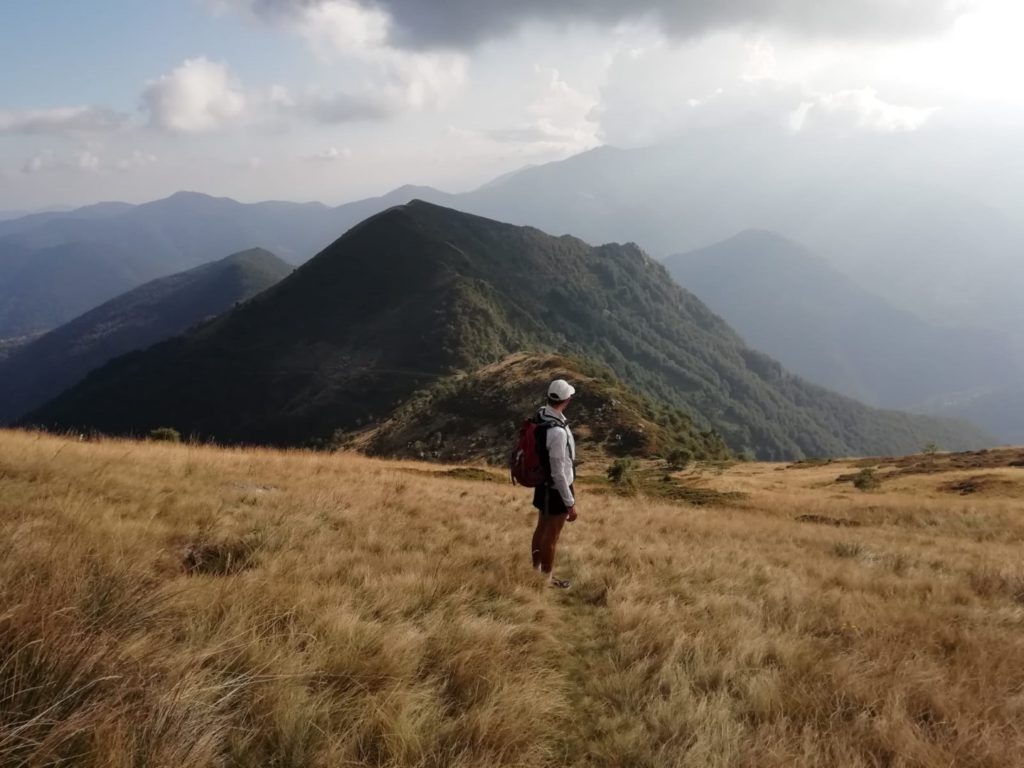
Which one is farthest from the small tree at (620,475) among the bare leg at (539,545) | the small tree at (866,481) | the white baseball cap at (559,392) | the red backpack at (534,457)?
the white baseball cap at (559,392)

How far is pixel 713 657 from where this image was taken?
4770mm

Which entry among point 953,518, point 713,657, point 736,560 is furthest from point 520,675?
point 953,518

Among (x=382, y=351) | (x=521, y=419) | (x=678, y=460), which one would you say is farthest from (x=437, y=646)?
(x=382, y=351)

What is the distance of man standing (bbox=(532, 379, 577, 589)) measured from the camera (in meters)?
6.97

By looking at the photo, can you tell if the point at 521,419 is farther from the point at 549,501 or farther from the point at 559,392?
the point at 559,392

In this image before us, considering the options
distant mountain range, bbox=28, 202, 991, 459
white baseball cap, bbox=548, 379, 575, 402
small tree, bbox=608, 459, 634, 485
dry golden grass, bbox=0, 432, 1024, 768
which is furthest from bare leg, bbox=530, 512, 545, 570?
distant mountain range, bbox=28, 202, 991, 459

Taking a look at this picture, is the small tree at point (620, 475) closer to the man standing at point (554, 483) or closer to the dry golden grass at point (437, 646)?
the dry golden grass at point (437, 646)

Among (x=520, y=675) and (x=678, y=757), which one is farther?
(x=520, y=675)

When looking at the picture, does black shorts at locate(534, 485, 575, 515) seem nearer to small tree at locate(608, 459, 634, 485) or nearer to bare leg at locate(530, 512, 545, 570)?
bare leg at locate(530, 512, 545, 570)

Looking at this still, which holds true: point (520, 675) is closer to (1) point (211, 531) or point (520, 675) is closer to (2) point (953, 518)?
(1) point (211, 531)

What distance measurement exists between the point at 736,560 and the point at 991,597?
3197 millimetres

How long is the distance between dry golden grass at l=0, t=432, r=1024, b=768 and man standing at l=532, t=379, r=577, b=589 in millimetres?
385

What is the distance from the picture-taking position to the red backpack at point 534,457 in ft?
23.2

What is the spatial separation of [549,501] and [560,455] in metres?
0.64
